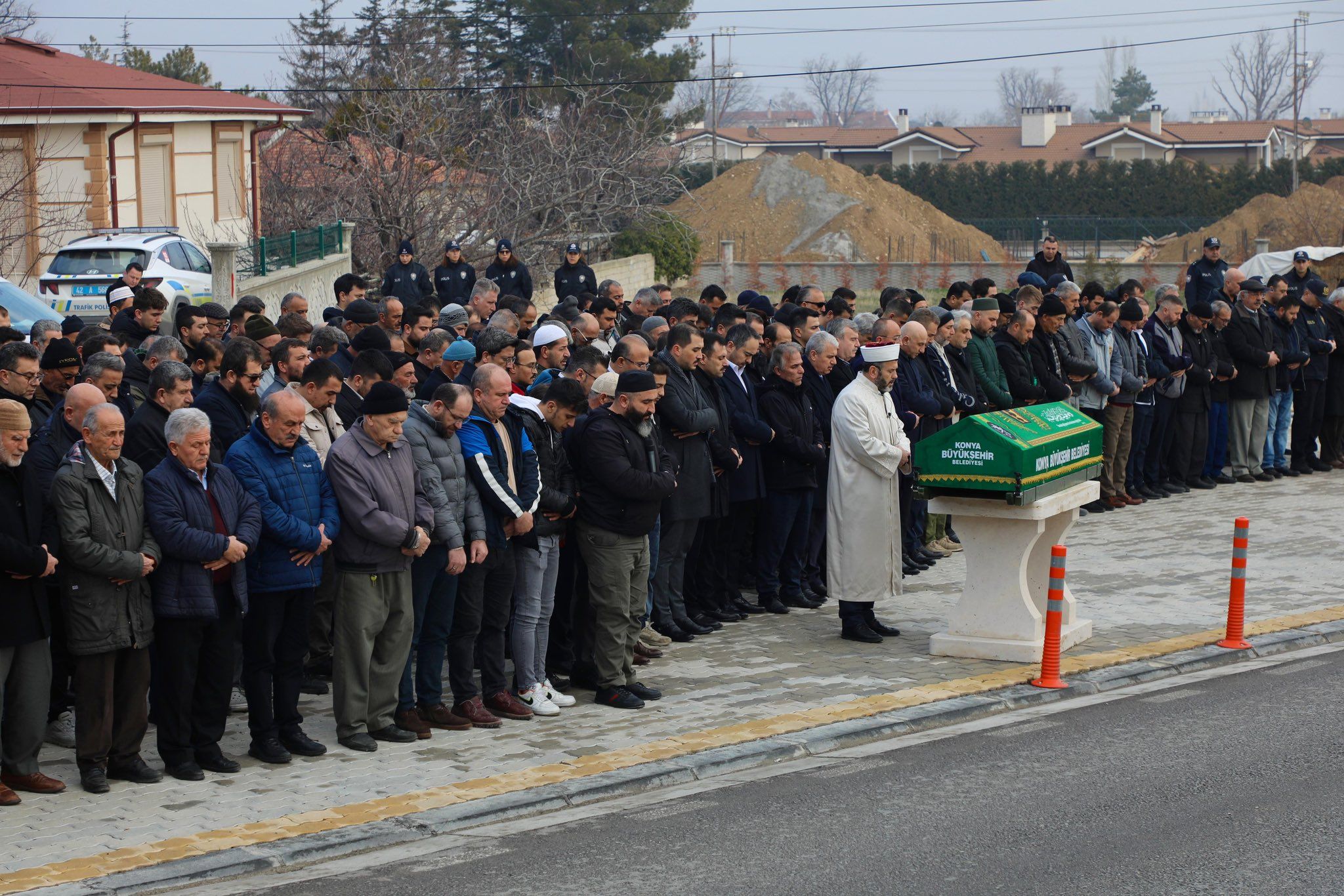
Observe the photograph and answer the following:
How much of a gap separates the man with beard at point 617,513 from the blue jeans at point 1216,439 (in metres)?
10.0

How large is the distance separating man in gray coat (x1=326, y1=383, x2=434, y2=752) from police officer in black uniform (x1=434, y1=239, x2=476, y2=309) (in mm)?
11757

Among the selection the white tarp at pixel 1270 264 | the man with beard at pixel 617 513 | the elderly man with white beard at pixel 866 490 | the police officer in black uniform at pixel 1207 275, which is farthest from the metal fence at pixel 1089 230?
the man with beard at pixel 617 513

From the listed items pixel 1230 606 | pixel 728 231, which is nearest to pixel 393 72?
pixel 728 231

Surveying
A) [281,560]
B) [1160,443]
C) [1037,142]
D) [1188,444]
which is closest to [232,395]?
[281,560]

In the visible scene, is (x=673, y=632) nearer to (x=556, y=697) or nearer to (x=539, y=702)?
(x=556, y=697)

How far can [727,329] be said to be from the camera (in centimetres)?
1376

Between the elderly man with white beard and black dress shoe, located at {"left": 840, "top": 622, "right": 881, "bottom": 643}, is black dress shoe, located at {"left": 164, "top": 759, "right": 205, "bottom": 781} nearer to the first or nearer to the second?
the elderly man with white beard

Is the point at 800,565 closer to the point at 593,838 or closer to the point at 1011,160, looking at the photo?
the point at 593,838

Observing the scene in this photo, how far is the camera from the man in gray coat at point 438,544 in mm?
8852

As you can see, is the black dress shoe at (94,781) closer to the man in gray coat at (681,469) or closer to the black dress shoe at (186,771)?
the black dress shoe at (186,771)

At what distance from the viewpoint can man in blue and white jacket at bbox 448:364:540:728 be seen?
359 inches

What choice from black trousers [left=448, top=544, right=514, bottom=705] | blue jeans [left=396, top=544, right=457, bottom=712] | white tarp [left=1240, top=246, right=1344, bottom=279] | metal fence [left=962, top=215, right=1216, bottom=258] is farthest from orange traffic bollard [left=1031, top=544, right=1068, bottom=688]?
metal fence [left=962, top=215, right=1216, bottom=258]

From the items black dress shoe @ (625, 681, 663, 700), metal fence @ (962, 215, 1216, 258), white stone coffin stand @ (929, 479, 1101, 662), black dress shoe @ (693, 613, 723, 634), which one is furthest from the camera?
metal fence @ (962, 215, 1216, 258)

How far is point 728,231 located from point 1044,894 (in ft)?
192
